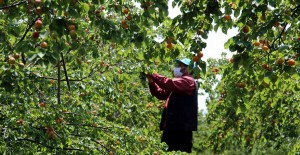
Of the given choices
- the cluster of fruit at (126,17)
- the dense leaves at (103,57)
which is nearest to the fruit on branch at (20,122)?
the dense leaves at (103,57)

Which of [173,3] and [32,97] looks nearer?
[173,3]

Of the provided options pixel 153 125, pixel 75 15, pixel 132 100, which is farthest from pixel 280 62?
pixel 153 125

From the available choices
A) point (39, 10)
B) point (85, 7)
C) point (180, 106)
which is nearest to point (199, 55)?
point (85, 7)

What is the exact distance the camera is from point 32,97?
4.85 m

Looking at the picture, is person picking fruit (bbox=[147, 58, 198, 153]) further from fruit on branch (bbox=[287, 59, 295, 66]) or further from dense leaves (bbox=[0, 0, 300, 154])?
fruit on branch (bbox=[287, 59, 295, 66])

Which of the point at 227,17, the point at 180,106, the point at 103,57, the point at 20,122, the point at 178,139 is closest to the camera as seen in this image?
the point at 227,17

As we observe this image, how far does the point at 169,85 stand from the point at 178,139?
85 centimetres

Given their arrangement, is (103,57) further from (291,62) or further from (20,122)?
(291,62)

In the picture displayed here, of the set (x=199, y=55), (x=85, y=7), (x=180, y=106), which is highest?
(x=85, y=7)

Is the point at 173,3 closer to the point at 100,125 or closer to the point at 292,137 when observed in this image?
the point at 100,125

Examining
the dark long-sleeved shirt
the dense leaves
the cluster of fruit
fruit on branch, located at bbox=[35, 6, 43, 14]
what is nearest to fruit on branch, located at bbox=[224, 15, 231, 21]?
the dense leaves

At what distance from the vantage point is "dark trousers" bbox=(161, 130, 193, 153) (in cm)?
586

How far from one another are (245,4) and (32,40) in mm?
1812

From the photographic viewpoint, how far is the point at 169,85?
532 cm
